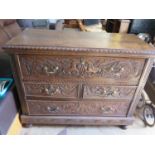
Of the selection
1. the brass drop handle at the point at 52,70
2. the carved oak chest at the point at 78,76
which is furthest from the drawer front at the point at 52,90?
the brass drop handle at the point at 52,70

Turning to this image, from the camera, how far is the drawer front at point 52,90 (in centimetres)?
102

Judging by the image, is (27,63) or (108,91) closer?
(27,63)

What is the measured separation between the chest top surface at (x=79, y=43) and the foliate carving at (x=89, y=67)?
7cm

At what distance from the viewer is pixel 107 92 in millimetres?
1054

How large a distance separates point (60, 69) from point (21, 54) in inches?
10.0

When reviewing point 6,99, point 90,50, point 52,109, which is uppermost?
point 90,50

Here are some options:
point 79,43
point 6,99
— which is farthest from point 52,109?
point 79,43

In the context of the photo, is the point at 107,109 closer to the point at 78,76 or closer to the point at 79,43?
the point at 78,76

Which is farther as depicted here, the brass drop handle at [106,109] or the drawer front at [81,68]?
the brass drop handle at [106,109]

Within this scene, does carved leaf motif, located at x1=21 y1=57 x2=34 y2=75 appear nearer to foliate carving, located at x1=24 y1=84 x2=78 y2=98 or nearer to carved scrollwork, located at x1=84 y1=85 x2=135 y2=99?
foliate carving, located at x1=24 y1=84 x2=78 y2=98

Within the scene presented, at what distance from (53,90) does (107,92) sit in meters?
0.39

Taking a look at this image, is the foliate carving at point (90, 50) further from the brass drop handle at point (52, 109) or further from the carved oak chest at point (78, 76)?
the brass drop handle at point (52, 109)
